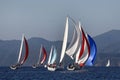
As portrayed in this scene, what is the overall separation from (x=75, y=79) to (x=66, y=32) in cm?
2534

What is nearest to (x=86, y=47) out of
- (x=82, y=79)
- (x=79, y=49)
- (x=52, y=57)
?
(x=79, y=49)

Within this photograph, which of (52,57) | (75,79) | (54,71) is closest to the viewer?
(75,79)

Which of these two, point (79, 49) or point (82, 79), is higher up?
point (79, 49)

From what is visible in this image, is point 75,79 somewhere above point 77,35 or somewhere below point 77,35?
below

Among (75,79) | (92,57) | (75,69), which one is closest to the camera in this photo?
(75,79)

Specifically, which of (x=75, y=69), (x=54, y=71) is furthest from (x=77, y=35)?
(x=54, y=71)

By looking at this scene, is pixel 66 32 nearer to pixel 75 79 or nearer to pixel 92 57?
pixel 92 57

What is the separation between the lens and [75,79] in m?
104

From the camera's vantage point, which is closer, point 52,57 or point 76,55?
point 76,55

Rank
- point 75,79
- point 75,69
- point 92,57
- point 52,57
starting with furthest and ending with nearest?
1. point 52,57
2. point 75,69
3. point 92,57
4. point 75,79

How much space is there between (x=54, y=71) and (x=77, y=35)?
75.9 ft

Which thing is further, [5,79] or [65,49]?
[65,49]

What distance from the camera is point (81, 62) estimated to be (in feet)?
415

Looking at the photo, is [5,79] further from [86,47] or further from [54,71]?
[54,71]
